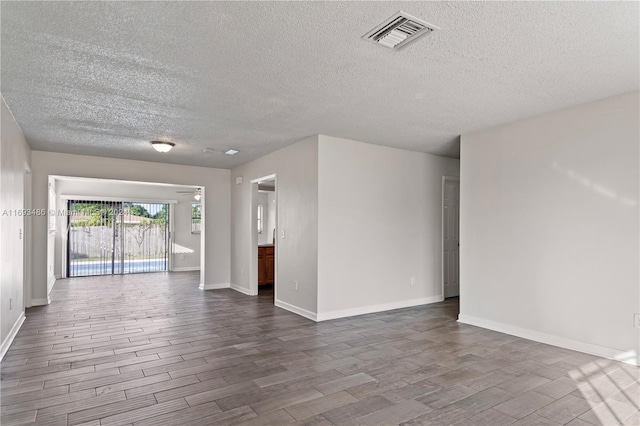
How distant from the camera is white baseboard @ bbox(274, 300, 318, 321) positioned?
5.00 m

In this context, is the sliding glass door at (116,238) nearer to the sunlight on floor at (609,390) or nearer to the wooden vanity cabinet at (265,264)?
the wooden vanity cabinet at (265,264)

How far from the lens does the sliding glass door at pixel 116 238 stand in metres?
9.50

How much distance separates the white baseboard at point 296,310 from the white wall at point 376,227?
139mm

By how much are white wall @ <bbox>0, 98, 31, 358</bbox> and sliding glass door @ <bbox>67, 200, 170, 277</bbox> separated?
16.6 ft

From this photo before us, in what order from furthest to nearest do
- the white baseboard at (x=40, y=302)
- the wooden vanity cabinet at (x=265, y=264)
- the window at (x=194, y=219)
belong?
1. the window at (x=194, y=219)
2. the wooden vanity cabinet at (x=265, y=264)
3. the white baseboard at (x=40, y=302)

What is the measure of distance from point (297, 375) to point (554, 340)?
272cm

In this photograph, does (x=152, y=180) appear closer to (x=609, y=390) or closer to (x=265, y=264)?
(x=265, y=264)

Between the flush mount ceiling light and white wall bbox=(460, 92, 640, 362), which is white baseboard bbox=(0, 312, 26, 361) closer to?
the flush mount ceiling light

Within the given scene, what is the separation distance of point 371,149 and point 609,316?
336 centimetres

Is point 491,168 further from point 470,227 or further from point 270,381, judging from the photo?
point 270,381

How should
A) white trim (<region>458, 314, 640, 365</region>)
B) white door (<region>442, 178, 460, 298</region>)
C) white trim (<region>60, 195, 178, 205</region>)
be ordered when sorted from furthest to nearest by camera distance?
white trim (<region>60, 195, 178, 205</region>) → white door (<region>442, 178, 460, 298</region>) → white trim (<region>458, 314, 640, 365</region>)

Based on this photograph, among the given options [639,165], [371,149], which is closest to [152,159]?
[371,149]


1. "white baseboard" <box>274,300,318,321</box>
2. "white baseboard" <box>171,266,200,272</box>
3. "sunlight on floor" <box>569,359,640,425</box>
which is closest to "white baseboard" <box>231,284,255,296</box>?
"white baseboard" <box>274,300,318,321</box>

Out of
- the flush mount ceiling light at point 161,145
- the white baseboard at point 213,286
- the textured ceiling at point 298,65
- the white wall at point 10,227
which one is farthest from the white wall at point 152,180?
the flush mount ceiling light at point 161,145
